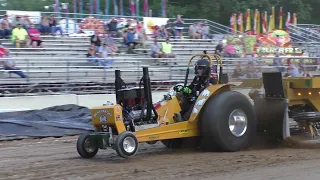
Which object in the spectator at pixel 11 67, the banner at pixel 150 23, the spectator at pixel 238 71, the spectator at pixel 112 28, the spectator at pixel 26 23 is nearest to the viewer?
the spectator at pixel 11 67

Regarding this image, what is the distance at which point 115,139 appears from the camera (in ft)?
25.1

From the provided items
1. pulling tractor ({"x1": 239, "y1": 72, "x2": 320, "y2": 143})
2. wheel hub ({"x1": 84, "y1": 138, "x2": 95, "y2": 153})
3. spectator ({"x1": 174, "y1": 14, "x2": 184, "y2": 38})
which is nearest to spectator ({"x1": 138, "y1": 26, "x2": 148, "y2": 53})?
spectator ({"x1": 174, "y1": 14, "x2": 184, "y2": 38})

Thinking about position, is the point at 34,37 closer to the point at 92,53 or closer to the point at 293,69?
the point at 92,53

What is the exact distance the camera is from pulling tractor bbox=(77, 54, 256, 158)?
791cm

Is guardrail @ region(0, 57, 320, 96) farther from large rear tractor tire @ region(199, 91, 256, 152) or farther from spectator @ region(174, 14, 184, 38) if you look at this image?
large rear tractor tire @ region(199, 91, 256, 152)

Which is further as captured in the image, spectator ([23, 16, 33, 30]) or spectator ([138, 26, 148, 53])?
spectator ([138, 26, 148, 53])

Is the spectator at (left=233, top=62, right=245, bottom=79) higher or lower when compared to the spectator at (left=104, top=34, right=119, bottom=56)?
lower

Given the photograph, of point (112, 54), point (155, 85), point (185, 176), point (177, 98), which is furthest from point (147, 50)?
point (185, 176)

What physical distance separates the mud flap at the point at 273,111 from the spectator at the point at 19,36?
1123 centimetres

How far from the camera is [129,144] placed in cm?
777

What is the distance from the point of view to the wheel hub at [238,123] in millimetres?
8656

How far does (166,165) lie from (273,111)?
2.59m

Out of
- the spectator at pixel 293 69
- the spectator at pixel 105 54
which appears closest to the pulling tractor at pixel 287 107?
the spectator at pixel 105 54

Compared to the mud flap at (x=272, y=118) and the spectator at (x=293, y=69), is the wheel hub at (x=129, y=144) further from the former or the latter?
the spectator at (x=293, y=69)
